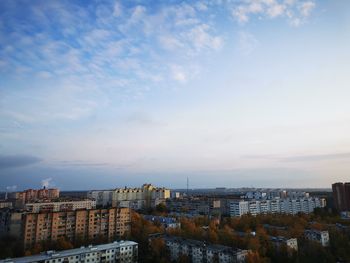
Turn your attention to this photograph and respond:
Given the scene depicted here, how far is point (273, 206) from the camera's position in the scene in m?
23.4

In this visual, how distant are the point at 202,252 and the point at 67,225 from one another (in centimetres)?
678

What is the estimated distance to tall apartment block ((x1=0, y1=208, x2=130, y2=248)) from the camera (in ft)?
40.8

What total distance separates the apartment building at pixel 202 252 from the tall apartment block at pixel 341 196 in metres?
15.3

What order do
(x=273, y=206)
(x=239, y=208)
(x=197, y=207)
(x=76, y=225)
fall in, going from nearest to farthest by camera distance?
(x=76, y=225)
(x=239, y=208)
(x=273, y=206)
(x=197, y=207)

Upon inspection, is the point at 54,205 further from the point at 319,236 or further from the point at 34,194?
the point at 319,236

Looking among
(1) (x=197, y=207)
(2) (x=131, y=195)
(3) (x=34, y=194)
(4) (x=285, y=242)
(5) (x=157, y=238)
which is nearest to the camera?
(4) (x=285, y=242)

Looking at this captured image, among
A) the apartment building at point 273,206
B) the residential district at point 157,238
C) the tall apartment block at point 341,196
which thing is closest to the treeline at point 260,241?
the residential district at point 157,238

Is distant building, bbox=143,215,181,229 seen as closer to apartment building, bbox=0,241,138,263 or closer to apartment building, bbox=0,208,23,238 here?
apartment building, bbox=0,241,138,263

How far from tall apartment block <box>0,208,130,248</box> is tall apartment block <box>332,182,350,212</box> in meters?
15.9

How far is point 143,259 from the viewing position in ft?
34.8

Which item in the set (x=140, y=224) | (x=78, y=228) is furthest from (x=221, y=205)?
(x=78, y=228)

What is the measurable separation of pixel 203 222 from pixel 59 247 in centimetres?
791

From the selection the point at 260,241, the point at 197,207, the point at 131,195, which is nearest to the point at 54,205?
the point at 131,195

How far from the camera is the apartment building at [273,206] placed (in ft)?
70.9
